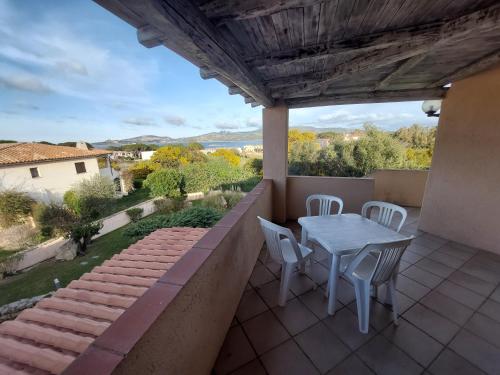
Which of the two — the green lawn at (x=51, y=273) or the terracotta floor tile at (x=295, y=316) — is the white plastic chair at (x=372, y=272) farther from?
the green lawn at (x=51, y=273)

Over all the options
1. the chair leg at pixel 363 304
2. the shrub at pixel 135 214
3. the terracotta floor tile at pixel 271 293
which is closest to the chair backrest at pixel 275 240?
the terracotta floor tile at pixel 271 293

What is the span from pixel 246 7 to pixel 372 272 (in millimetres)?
2023

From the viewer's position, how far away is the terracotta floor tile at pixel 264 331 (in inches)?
61.1

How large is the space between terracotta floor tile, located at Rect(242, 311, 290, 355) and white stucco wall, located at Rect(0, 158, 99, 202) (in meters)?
13.7

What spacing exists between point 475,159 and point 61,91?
22.3 meters

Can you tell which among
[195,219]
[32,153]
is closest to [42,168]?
[32,153]

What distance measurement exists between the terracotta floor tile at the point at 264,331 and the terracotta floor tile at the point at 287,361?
0.18 ft

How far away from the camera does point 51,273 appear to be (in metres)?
Answer: 5.86

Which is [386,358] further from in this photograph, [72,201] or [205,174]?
[72,201]

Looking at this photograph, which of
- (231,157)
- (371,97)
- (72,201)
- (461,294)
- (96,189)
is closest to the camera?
(461,294)

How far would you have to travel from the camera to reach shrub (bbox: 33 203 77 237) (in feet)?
27.8

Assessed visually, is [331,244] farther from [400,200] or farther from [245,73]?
[400,200]

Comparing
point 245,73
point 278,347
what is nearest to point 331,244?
point 278,347

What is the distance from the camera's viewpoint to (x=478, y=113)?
271 centimetres
